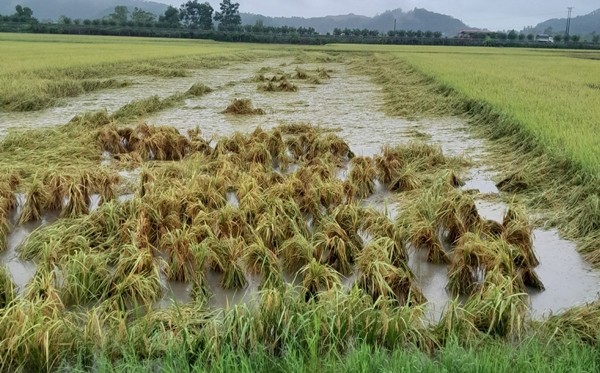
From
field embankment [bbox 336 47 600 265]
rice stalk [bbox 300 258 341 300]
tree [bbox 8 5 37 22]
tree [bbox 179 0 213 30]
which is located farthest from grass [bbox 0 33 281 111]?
tree [bbox 179 0 213 30]

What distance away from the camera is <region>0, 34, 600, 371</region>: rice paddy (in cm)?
326

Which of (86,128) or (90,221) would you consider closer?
(90,221)

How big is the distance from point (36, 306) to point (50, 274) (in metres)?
0.49

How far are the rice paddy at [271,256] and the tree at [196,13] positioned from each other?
91.2m

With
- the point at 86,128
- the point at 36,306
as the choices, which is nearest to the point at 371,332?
the point at 36,306

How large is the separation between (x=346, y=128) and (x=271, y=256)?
6926 millimetres

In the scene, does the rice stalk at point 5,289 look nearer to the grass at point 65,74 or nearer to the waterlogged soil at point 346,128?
the waterlogged soil at point 346,128

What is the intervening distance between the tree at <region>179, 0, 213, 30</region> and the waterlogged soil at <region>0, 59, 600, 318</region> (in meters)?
75.5

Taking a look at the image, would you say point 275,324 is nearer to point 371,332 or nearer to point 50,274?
point 371,332

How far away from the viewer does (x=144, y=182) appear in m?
6.50

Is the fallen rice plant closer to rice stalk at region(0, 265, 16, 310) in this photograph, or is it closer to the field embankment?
the field embankment

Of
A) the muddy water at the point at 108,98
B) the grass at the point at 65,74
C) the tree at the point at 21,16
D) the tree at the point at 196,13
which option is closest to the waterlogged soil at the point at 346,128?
the muddy water at the point at 108,98

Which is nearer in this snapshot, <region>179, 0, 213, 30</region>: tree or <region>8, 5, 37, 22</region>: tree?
<region>8, 5, 37, 22</region>: tree

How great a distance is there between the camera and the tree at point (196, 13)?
95188 millimetres
